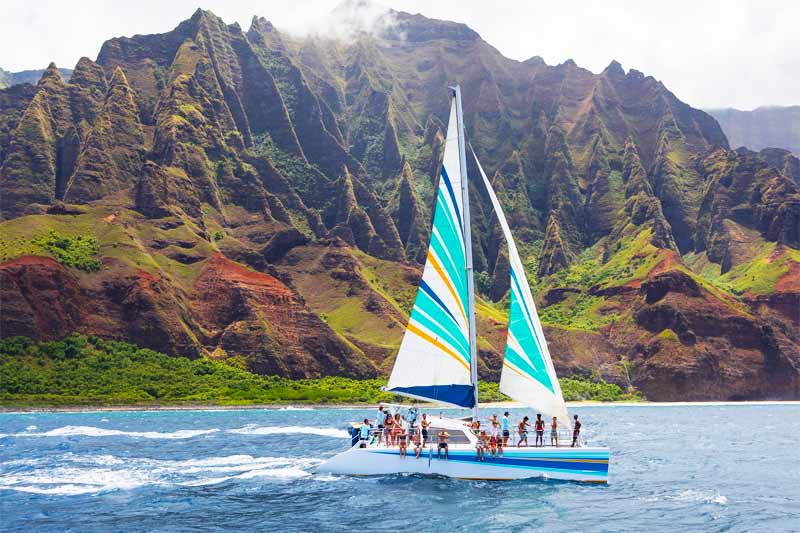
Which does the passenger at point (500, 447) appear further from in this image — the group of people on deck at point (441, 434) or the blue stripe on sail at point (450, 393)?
the blue stripe on sail at point (450, 393)

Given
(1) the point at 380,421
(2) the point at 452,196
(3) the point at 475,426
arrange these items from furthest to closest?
(1) the point at 380,421, (2) the point at 452,196, (3) the point at 475,426

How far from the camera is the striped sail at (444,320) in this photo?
4400 centimetres

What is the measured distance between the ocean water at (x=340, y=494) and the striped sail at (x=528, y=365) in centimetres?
380

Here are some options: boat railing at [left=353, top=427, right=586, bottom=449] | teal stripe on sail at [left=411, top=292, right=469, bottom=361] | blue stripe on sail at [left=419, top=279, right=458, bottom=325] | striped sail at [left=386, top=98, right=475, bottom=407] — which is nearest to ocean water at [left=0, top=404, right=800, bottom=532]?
boat railing at [left=353, top=427, right=586, bottom=449]

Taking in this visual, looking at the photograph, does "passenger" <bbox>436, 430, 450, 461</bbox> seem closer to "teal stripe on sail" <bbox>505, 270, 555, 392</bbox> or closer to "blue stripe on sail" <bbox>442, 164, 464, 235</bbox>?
"teal stripe on sail" <bbox>505, 270, 555, 392</bbox>

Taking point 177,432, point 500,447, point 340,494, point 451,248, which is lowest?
point 340,494

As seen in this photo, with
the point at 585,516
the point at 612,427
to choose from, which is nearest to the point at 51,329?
the point at 612,427

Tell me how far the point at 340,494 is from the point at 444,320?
32.5 ft

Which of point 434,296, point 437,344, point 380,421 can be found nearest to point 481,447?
point 437,344

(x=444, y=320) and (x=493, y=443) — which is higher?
(x=444, y=320)

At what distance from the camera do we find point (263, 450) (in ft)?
207

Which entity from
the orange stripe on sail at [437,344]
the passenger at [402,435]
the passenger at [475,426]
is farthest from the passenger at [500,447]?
the passenger at [402,435]

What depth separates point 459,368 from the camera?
44.2 metres

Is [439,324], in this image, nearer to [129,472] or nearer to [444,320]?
[444,320]
